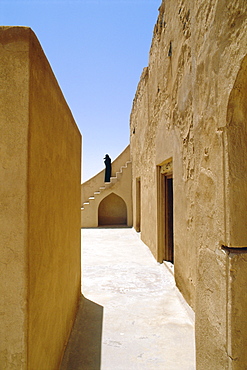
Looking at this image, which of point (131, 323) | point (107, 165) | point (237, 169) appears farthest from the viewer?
point (107, 165)

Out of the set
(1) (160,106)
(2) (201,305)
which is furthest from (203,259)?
(1) (160,106)

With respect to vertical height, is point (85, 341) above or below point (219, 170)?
below

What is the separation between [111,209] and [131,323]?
11.8 metres

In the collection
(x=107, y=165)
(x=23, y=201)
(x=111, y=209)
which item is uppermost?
(x=107, y=165)

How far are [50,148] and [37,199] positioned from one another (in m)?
0.56

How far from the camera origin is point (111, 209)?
600 inches

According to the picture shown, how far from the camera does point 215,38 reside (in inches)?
77.3

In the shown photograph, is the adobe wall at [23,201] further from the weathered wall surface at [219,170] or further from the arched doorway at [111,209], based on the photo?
the arched doorway at [111,209]

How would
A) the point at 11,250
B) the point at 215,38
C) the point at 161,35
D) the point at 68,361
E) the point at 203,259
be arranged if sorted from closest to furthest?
the point at 11,250 < the point at 215,38 < the point at 203,259 < the point at 68,361 < the point at 161,35

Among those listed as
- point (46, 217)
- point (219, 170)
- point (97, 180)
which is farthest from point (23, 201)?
point (97, 180)

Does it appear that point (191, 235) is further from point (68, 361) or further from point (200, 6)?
point (200, 6)

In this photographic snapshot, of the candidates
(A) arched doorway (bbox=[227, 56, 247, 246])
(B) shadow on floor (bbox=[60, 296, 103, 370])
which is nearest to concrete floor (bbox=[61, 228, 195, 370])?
(B) shadow on floor (bbox=[60, 296, 103, 370])

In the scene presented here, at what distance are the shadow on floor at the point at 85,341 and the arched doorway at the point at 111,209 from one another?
443 inches

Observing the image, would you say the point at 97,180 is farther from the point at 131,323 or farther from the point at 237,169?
the point at 237,169
